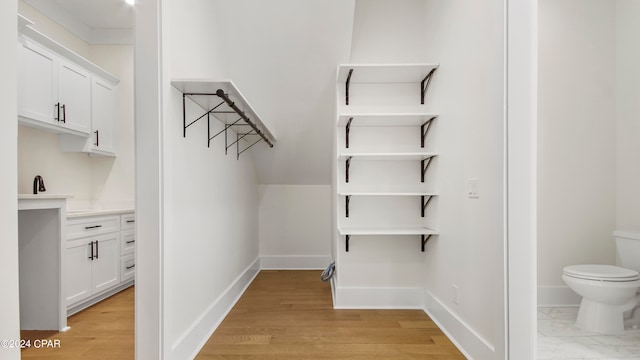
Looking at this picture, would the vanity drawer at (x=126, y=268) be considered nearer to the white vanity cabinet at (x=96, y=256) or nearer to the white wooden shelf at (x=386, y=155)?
the white vanity cabinet at (x=96, y=256)

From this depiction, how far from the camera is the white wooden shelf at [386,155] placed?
264 cm

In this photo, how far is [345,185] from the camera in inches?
116

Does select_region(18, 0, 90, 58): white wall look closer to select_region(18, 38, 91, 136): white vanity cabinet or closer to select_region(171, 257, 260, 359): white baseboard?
select_region(18, 38, 91, 136): white vanity cabinet

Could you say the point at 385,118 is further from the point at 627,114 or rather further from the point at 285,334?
the point at 627,114

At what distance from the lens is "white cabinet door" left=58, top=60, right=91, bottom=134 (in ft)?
10.1

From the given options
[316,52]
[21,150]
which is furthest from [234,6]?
[21,150]

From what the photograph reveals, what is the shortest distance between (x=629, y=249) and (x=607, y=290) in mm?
489

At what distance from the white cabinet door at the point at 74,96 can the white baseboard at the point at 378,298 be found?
2890mm

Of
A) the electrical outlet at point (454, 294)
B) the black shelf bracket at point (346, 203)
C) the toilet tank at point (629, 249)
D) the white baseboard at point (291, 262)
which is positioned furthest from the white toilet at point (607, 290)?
the white baseboard at point (291, 262)

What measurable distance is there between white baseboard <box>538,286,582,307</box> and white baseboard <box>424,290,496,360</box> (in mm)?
1047

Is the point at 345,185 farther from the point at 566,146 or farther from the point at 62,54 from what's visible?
the point at 62,54

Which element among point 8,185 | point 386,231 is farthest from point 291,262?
point 8,185

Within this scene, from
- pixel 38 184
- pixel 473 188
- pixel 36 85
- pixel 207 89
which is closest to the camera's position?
pixel 207 89

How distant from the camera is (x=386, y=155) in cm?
266
